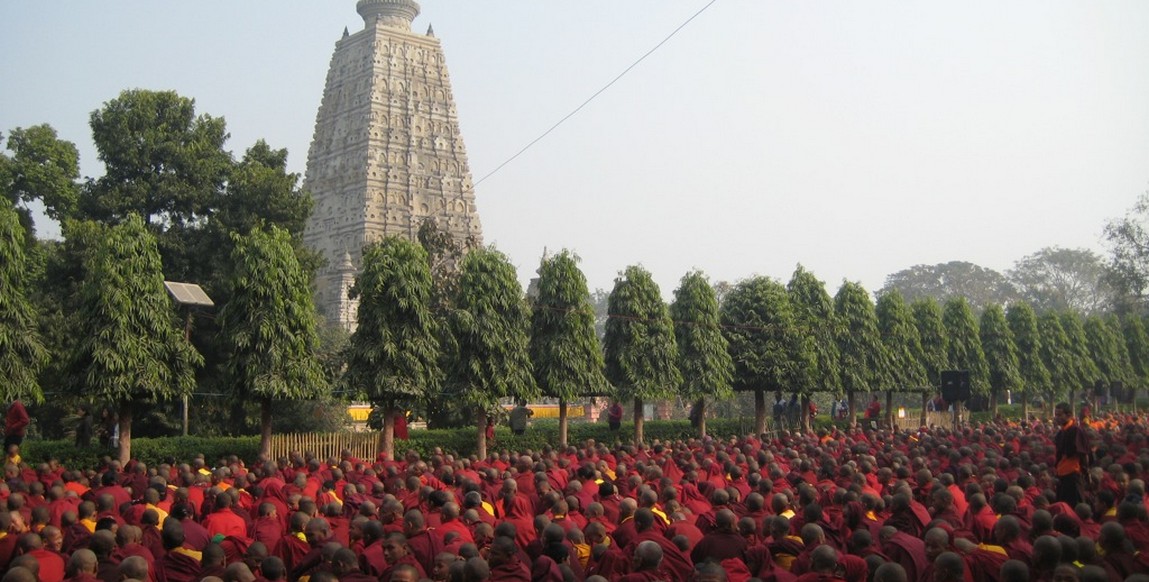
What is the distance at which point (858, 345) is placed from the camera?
130 feet

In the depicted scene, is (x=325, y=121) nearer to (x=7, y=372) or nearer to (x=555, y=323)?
(x=555, y=323)

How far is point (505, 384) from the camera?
28.3 metres

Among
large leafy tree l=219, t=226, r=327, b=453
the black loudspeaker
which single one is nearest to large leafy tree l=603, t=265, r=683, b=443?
the black loudspeaker

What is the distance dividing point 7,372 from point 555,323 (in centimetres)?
1401

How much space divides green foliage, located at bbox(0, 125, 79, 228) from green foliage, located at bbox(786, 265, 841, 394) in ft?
82.2

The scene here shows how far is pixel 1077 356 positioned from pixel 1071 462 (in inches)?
1557

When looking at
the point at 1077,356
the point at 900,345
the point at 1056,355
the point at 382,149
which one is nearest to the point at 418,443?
the point at 900,345

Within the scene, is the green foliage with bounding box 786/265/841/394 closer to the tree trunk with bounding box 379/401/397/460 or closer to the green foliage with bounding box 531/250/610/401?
the green foliage with bounding box 531/250/610/401

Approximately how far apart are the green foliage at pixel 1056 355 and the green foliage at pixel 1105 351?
3.93m

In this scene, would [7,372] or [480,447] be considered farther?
[480,447]

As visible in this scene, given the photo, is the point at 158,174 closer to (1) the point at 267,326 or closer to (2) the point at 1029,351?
(1) the point at 267,326

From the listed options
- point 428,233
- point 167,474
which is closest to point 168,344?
point 167,474

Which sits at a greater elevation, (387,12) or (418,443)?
(387,12)

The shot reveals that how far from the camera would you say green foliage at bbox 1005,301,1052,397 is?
4888cm
